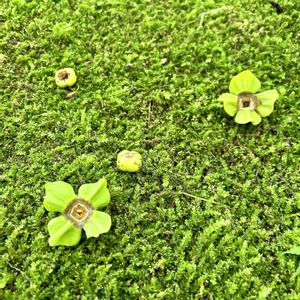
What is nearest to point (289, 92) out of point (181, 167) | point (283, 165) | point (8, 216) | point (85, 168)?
point (283, 165)

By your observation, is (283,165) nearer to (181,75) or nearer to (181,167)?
(181,167)

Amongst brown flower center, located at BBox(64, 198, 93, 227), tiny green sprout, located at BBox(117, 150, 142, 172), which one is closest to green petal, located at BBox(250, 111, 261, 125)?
tiny green sprout, located at BBox(117, 150, 142, 172)

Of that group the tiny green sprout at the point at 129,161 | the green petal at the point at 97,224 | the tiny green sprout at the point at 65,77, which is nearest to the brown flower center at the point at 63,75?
the tiny green sprout at the point at 65,77

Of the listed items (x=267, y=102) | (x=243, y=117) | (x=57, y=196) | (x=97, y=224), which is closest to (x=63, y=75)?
(x=57, y=196)

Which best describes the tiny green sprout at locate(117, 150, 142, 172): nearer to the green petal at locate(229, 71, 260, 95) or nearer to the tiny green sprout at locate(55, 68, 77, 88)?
the tiny green sprout at locate(55, 68, 77, 88)

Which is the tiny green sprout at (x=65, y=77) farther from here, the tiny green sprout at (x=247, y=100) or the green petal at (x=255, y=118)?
the green petal at (x=255, y=118)

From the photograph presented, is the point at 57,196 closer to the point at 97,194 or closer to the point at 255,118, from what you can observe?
the point at 97,194
